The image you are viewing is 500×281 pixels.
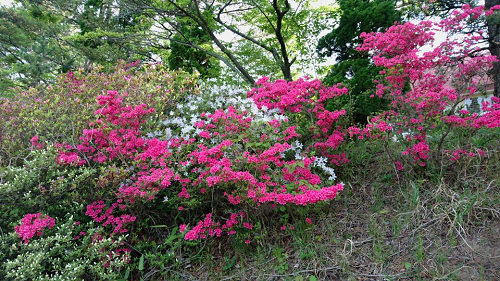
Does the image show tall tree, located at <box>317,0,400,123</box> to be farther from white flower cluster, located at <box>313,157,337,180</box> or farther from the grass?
the grass

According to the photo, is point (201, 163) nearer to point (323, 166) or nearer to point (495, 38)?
point (323, 166)

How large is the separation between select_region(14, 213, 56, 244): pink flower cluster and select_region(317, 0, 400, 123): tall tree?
389 cm

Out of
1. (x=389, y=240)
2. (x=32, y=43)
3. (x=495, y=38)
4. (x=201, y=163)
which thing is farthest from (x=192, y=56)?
(x=389, y=240)

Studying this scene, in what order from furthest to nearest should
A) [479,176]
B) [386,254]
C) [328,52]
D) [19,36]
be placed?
[19,36]
[328,52]
[479,176]
[386,254]

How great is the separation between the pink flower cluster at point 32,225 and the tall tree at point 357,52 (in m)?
3.89

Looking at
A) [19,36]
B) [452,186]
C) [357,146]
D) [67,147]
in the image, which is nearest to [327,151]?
[357,146]

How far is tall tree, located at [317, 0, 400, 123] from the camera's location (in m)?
4.82

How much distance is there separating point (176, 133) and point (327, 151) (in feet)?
6.02

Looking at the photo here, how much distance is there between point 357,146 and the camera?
4.39 metres

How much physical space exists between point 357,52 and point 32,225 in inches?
204

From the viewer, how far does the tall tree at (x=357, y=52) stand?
4816 millimetres

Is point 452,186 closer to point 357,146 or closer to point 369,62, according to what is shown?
point 357,146

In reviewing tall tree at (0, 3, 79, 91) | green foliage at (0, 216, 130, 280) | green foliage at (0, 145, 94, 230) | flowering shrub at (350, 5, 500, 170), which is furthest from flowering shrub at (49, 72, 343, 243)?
tall tree at (0, 3, 79, 91)

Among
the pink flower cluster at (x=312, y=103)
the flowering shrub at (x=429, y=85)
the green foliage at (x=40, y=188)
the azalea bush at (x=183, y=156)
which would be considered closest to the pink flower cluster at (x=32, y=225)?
the azalea bush at (x=183, y=156)
